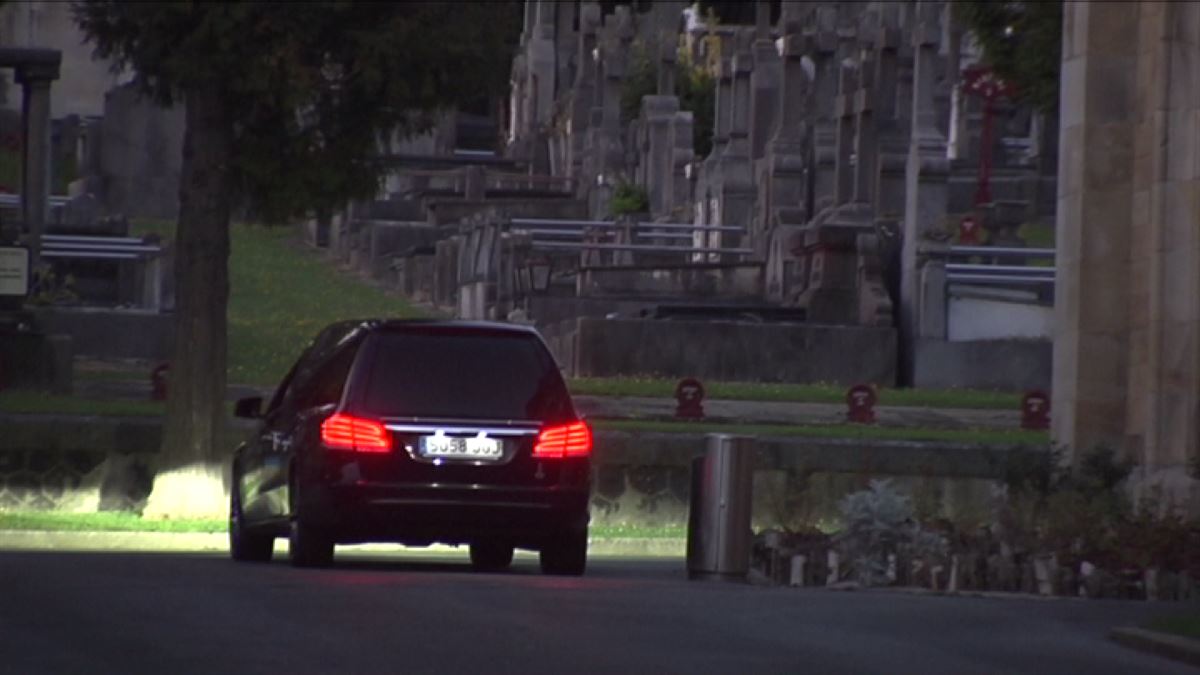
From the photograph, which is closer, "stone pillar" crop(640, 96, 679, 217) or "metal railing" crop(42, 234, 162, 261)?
"metal railing" crop(42, 234, 162, 261)

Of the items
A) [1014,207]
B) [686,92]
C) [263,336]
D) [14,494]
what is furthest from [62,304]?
[686,92]

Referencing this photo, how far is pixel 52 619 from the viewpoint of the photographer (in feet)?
44.0

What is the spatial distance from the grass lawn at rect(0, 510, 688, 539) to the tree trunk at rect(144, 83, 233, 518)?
303 millimetres

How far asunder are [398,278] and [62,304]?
13.5m

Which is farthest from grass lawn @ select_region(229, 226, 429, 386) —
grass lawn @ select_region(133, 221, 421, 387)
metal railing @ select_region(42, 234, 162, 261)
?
metal railing @ select_region(42, 234, 162, 261)

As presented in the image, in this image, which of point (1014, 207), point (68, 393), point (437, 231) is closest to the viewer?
point (68, 393)

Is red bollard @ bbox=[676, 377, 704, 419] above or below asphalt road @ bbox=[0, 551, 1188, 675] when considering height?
above

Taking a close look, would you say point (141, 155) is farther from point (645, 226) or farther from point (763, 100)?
point (763, 100)

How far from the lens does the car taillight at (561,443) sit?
17.9 meters

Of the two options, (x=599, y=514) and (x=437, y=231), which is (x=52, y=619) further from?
(x=437, y=231)

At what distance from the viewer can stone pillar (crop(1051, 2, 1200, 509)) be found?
20984 millimetres

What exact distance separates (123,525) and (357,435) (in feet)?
20.4

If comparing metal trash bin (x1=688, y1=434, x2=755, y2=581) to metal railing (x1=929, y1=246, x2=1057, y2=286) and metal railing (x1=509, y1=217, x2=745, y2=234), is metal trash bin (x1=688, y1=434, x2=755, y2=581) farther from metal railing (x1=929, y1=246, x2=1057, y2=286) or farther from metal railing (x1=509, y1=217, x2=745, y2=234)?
metal railing (x1=509, y1=217, x2=745, y2=234)

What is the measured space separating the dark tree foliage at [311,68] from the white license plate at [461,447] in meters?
6.77
